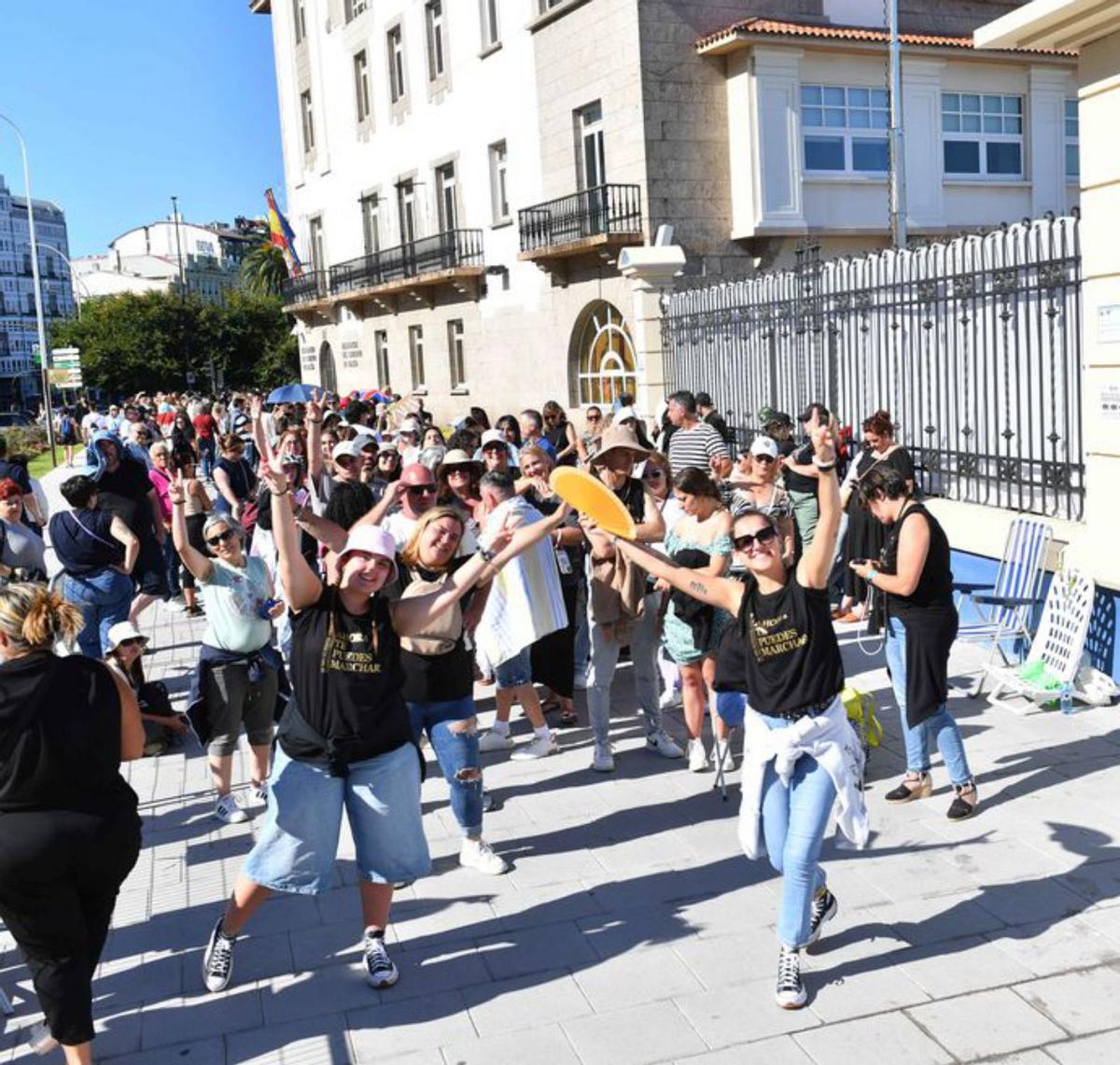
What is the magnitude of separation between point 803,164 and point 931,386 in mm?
12399

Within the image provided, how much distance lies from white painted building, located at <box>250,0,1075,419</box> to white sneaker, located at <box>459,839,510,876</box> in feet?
35.7

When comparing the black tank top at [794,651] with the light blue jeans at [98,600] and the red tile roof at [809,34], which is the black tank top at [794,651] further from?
the red tile roof at [809,34]

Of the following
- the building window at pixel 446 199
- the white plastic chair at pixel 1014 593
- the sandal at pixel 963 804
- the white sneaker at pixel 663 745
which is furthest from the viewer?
the building window at pixel 446 199

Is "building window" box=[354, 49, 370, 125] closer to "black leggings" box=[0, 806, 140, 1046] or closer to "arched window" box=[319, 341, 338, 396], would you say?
"arched window" box=[319, 341, 338, 396]

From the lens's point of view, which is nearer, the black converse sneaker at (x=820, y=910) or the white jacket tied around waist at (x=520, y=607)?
the black converse sneaker at (x=820, y=910)

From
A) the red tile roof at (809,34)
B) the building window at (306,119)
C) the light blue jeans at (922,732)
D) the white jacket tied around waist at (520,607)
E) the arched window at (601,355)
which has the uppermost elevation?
the building window at (306,119)

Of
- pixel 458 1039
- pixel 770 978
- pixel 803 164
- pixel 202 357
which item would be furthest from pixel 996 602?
pixel 202 357

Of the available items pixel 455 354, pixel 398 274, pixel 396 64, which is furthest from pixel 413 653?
pixel 396 64

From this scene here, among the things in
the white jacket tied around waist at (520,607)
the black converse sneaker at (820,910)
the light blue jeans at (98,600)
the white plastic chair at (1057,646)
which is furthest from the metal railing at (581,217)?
the black converse sneaker at (820,910)

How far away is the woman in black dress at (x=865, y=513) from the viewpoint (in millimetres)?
9031

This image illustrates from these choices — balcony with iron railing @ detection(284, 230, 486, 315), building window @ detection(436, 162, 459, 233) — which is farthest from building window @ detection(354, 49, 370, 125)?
building window @ detection(436, 162, 459, 233)

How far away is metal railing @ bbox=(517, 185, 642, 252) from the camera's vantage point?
70.2 ft

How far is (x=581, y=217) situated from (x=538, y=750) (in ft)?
53.9

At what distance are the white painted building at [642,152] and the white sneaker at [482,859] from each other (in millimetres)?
10878
